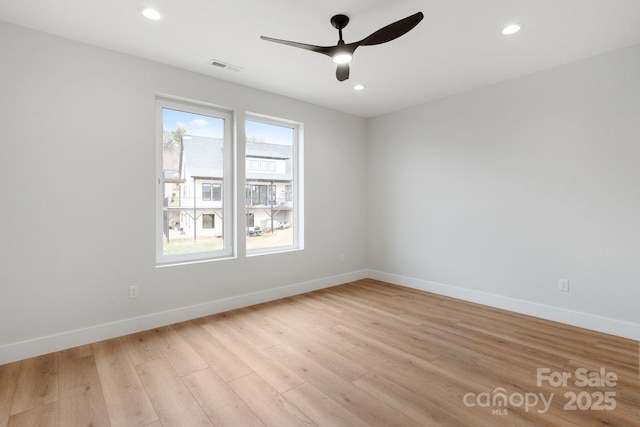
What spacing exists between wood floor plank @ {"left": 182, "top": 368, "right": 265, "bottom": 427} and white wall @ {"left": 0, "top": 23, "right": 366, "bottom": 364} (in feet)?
4.03

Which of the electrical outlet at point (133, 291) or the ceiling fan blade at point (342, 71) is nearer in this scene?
the ceiling fan blade at point (342, 71)

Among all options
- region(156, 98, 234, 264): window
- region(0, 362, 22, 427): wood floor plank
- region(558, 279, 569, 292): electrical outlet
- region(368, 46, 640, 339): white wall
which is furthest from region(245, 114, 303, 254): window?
region(558, 279, 569, 292): electrical outlet

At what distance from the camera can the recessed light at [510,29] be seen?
2478 millimetres

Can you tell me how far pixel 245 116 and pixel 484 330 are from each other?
366 centimetres

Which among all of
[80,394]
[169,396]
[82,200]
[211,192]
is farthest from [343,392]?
[82,200]

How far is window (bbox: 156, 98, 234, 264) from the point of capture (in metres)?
3.29

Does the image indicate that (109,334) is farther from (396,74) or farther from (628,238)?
(628,238)

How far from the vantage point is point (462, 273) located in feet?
13.3

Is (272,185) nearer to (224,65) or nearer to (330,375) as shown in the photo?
(224,65)

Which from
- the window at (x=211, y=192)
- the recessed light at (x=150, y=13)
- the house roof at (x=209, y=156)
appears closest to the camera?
the recessed light at (x=150, y=13)

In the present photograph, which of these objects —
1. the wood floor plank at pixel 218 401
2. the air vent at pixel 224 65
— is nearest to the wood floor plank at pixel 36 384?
the wood floor plank at pixel 218 401

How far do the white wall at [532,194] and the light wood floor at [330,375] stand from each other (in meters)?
0.47

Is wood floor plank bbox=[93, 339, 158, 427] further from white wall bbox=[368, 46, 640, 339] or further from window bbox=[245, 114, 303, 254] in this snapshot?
white wall bbox=[368, 46, 640, 339]

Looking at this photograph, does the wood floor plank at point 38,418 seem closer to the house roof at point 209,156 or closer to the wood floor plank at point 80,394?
the wood floor plank at point 80,394
